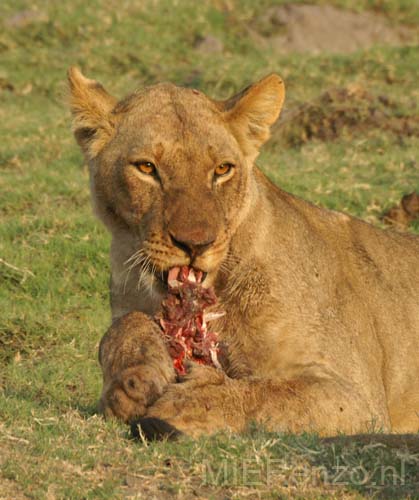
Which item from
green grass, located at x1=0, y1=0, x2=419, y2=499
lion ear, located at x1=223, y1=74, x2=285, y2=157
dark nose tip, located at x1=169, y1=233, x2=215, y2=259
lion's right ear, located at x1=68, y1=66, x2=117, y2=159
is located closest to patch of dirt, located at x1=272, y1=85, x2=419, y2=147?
green grass, located at x1=0, y1=0, x2=419, y2=499

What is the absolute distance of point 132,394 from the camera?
4.19 meters

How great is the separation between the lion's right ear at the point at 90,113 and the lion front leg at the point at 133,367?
0.80 meters

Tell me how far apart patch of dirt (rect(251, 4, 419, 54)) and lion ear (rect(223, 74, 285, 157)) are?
9465 millimetres

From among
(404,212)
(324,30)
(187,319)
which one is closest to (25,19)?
(324,30)

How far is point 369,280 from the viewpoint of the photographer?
554 cm

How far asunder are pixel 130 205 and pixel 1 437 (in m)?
1.22

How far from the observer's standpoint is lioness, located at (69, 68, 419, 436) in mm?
4285

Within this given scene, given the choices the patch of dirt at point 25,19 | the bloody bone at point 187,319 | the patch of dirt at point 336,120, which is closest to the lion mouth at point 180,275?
the bloody bone at point 187,319

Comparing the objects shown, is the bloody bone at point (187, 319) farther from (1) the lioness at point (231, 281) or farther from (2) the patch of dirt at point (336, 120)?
(2) the patch of dirt at point (336, 120)

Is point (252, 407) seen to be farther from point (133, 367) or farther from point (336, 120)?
point (336, 120)

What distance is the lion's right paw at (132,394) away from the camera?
13.7ft

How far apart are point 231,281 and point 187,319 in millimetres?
326

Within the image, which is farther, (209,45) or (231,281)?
(209,45)

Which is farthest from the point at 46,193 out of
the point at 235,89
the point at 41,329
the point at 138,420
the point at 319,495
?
the point at 319,495
